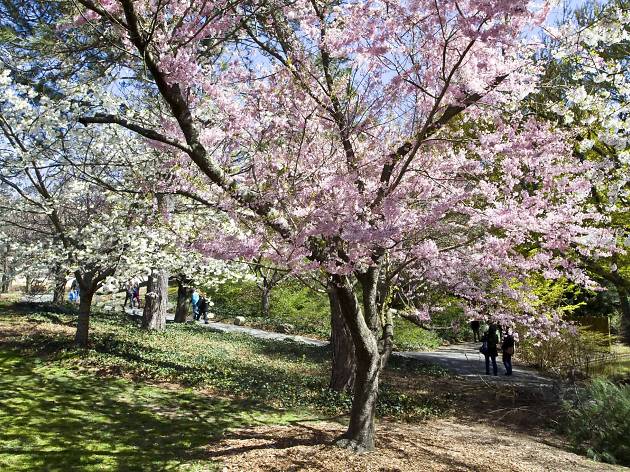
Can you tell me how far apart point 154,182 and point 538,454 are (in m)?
6.66

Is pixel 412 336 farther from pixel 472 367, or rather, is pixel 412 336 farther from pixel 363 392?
pixel 363 392

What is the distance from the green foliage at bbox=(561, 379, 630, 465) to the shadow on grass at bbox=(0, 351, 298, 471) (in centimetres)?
467

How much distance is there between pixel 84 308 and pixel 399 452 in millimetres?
7515

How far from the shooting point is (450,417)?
9125 mm

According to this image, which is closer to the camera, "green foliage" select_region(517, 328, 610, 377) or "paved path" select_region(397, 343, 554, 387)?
"green foliage" select_region(517, 328, 610, 377)

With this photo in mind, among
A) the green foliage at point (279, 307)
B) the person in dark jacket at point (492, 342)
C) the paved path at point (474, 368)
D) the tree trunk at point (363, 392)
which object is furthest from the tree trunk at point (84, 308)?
the green foliage at point (279, 307)

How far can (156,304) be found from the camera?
51.8 ft

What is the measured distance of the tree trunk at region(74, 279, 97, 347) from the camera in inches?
405

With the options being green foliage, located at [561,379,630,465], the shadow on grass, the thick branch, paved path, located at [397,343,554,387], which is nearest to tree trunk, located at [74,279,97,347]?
the shadow on grass

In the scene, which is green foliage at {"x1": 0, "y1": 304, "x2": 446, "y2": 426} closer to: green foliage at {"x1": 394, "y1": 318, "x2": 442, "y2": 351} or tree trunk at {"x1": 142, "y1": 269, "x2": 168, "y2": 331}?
tree trunk at {"x1": 142, "y1": 269, "x2": 168, "y2": 331}

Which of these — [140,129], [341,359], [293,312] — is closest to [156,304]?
[341,359]

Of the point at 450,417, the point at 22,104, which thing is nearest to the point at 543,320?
the point at 450,417

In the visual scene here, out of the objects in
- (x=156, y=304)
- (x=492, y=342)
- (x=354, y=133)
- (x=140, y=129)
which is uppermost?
(x=354, y=133)

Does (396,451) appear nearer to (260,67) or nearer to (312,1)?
(260,67)
